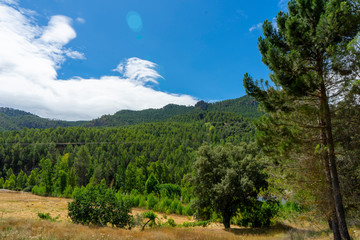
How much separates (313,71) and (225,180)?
14.4m

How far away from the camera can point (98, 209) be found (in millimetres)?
16312

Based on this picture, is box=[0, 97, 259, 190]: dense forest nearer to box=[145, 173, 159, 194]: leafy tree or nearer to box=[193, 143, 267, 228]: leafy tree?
box=[145, 173, 159, 194]: leafy tree

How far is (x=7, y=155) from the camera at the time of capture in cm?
10650

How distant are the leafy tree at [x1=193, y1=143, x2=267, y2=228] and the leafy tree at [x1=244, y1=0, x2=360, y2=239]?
10.9 meters

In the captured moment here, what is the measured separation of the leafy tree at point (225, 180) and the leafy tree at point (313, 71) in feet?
35.9

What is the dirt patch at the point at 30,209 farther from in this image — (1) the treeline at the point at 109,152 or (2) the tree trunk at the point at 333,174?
(1) the treeline at the point at 109,152

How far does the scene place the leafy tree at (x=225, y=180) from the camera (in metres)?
20.3

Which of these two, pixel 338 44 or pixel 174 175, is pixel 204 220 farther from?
pixel 174 175

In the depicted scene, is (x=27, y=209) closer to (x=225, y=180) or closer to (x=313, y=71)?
(x=225, y=180)

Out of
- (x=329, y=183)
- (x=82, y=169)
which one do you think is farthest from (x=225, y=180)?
(x=82, y=169)

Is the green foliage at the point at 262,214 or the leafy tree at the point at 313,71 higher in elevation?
the leafy tree at the point at 313,71

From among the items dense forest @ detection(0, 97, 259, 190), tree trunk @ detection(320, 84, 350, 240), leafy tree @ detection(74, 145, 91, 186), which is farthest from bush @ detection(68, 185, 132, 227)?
leafy tree @ detection(74, 145, 91, 186)

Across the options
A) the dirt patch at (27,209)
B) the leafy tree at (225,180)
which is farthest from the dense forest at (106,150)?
the leafy tree at (225,180)

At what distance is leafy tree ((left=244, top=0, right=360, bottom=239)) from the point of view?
26.6ft
